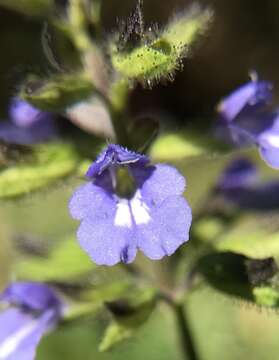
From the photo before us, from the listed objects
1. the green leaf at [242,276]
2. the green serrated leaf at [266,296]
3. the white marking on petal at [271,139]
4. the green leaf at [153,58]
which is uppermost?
the green leaf at [153,58]

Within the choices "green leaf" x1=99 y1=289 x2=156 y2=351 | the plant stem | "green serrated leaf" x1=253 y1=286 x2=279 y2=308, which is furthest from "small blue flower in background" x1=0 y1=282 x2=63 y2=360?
"green serrated leaf" x1=253 y1=286 x2=279 y2=308

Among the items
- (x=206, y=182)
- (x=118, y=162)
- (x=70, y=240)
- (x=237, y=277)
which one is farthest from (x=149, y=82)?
(x=206, y=182)

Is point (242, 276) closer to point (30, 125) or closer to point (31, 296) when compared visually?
point (31, 296)

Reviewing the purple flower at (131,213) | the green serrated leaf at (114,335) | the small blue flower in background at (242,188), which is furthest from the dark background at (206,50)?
the purple flower at (131,213)

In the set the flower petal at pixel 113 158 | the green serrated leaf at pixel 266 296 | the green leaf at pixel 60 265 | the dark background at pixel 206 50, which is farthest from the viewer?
the dark background at pixel 206 50

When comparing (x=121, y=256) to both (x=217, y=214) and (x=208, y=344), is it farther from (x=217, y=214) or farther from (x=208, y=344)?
(x=208, y=344)

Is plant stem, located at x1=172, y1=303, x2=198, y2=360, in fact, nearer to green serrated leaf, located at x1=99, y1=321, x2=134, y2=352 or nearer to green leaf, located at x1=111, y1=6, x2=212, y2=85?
green serrated leaf, located at x1=99, y1=321, x2=134, y2=352

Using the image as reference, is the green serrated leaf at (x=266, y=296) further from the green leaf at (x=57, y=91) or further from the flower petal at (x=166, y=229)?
the green leaf at (x=57, y=91)
